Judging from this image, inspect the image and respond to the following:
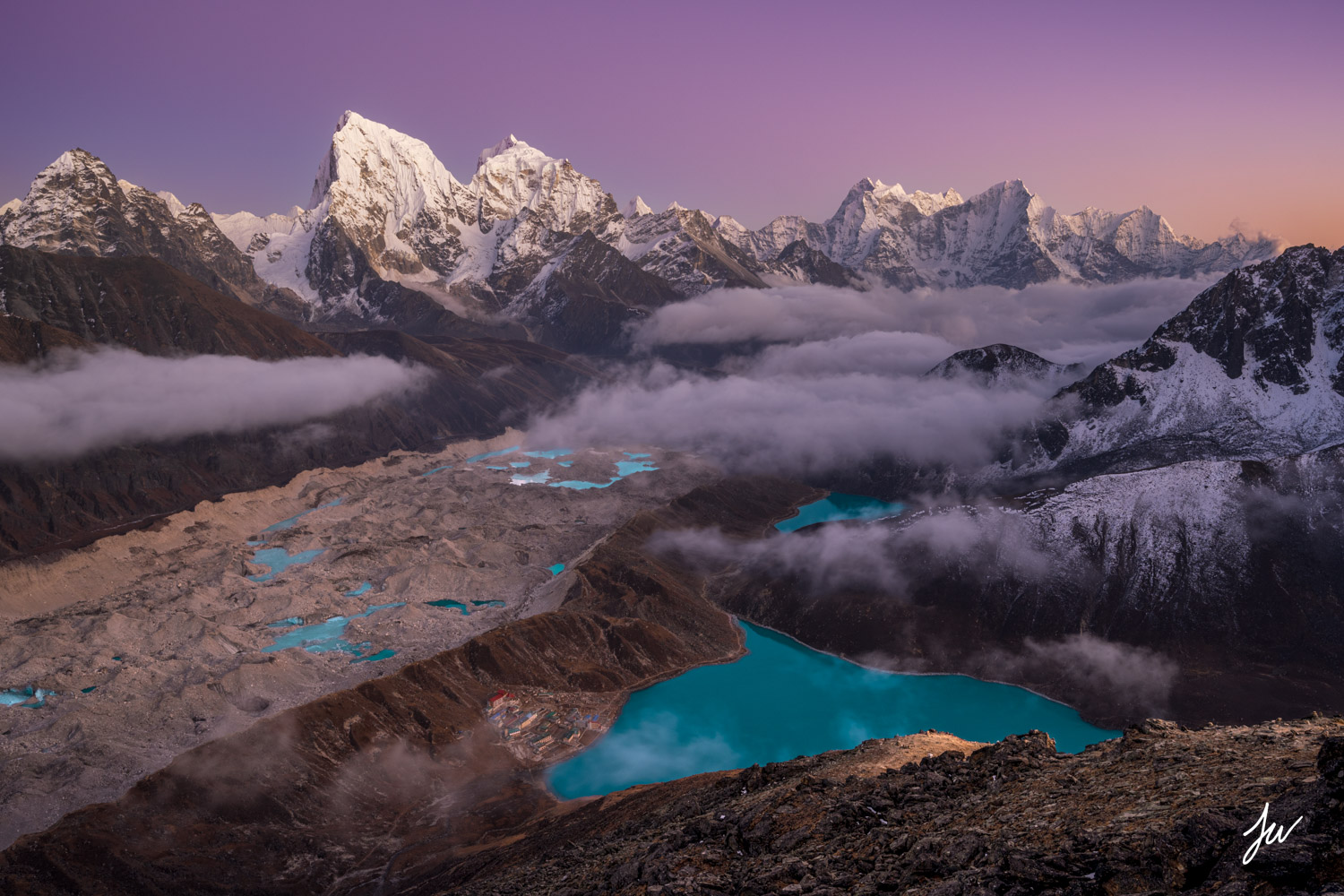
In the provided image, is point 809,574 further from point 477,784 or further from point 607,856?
point 607,856

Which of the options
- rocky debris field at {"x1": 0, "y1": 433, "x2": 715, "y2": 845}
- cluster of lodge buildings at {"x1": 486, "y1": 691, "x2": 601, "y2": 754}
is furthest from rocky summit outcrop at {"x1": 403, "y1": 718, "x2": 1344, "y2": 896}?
rocky debris field at {"x1": 0, "y1": 433, "x2": 715, "y2": 845}

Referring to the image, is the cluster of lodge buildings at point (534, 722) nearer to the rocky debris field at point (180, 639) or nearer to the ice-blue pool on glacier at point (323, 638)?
the rocky debris field at point (180, 639)
